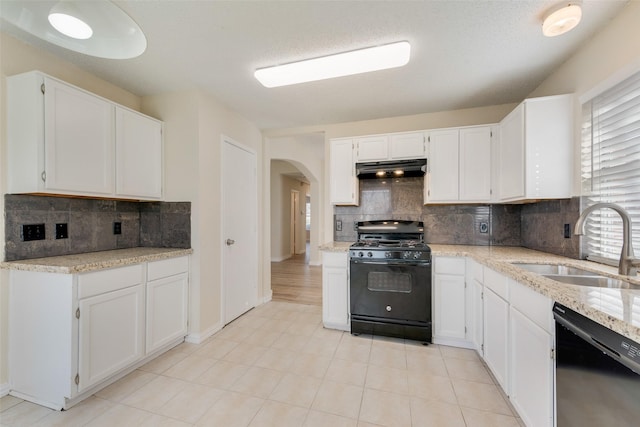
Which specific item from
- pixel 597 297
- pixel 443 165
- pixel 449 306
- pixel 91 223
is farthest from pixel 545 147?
pixel 91 223

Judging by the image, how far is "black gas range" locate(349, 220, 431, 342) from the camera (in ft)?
8.07

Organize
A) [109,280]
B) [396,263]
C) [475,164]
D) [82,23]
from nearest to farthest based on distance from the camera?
[82,23] → [109,280] → [396,263] → [475,164]

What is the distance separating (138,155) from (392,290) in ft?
8.78

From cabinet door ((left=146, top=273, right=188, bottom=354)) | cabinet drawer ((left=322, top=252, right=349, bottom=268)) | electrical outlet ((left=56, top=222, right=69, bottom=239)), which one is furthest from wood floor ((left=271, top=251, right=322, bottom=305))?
electrical outlet ((left=56, top=222, right=69, bottom=239))

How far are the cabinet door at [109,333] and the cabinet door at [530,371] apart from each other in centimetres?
259

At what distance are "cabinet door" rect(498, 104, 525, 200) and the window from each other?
1.17 feet

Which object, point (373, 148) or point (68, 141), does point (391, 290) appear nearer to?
point (373, 148)

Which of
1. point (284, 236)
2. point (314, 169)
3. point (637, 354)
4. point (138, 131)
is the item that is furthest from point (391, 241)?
point (284, 236)

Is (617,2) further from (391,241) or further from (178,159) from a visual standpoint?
(178,159)

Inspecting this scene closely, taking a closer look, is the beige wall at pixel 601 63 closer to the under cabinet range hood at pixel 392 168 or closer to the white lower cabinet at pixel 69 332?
the under cabinet range hood at pixel 392 168

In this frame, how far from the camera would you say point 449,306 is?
245 centimetres

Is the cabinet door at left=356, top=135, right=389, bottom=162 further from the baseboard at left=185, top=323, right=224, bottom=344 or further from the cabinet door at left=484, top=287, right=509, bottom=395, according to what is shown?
the baseboard at left=185, top=323, right=224, bottom=344

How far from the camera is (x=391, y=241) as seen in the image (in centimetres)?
303

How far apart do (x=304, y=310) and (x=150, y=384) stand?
5.90ft
